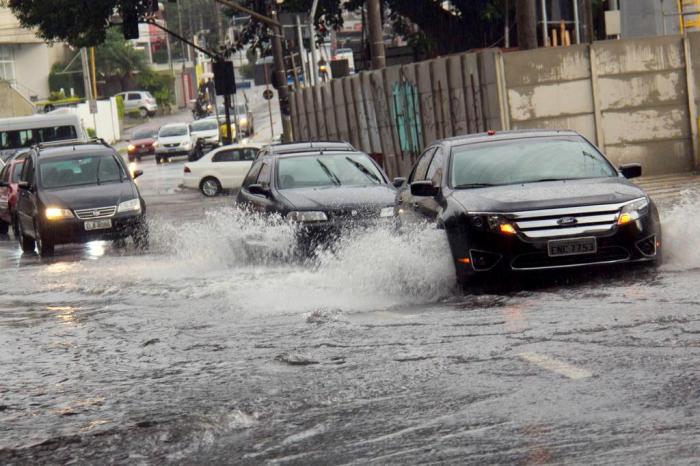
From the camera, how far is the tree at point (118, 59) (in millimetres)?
102875

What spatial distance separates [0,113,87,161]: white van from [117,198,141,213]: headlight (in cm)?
2199

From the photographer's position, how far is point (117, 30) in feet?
337

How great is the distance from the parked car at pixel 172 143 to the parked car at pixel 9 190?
32685 millimetres

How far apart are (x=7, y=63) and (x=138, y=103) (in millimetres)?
10504

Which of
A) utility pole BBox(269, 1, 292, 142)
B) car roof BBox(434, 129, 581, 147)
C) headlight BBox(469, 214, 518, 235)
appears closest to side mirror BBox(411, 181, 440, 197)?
car roof BBox(434, 129, 581, 147)

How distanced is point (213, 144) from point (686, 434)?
53.6 m

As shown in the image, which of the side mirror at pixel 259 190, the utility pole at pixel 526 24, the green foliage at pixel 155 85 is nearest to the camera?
the side mirror at pixel 259 190

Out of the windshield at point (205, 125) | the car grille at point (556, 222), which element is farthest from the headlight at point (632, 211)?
the windshield at point (205, 125)

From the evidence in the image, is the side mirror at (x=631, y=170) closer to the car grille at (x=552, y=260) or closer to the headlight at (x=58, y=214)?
the car grille at (x=552, y=260)

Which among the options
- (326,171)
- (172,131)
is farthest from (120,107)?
(326,171)

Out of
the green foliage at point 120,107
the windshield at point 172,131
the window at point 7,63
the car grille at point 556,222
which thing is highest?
the window at point 7,63

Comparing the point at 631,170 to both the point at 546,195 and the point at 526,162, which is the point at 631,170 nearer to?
the point at 526,162

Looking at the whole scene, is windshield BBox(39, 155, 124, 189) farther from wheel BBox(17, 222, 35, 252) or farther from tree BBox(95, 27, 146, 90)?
tree BBox(95, 27, 146, 90)

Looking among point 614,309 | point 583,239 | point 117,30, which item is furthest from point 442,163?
point 117,30
